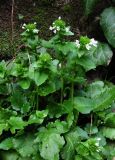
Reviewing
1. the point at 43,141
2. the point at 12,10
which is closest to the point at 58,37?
the point at 43,141

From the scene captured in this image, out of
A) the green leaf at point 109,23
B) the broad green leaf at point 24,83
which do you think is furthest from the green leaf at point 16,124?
the green leaf at point 109,23

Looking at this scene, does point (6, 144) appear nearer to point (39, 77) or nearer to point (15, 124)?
point (15, 124)

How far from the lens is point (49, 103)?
3.09 meters

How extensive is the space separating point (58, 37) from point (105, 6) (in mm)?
1170

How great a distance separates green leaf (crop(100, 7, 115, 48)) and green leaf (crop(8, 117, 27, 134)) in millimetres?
1230

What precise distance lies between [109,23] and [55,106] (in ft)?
3.42

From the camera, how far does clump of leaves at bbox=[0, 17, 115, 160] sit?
2826mm

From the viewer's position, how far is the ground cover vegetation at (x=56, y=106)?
9.28 feet

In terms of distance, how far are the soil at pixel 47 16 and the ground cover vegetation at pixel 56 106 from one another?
63cm

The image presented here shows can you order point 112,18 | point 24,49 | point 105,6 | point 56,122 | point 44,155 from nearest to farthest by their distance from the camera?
1. point 44,155
2. point 56,122
3. point 24,49
4. point 112,18
5. point 105,6

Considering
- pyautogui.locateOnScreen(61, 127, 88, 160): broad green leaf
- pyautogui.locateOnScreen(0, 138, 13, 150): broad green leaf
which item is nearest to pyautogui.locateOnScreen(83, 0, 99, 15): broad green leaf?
pyautogui.locateOnScreen(61, 127, 88, 160): broad green leaf

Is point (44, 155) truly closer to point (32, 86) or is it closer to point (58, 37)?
point (32, 86)

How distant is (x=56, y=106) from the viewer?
3.06 metres

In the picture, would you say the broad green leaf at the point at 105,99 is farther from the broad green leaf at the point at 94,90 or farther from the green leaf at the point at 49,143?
the green leaf at the point at 49,143
